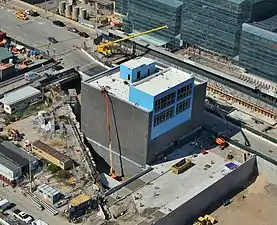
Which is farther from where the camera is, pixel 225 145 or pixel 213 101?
pixel 213 101

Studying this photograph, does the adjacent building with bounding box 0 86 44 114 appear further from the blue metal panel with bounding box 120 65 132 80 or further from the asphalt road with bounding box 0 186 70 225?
the asphalt road with bounding box 0 186 70 225

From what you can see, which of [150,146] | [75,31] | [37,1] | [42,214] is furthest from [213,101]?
[37,1]

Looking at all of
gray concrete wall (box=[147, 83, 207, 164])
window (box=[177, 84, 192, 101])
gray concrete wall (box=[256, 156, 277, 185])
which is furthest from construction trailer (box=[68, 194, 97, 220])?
gray concrete wall (box=[256, 156, 277, 185])

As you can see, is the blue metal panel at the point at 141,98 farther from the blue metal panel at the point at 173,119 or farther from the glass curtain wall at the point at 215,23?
the glass curtain wall at the point at 215,23

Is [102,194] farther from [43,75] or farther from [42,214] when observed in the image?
[43,75]

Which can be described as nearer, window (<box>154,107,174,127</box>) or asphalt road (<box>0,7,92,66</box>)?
window (<box>154,107,174,127</box>)

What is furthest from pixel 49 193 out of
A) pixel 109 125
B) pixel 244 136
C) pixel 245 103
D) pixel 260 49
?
pixel 260 49

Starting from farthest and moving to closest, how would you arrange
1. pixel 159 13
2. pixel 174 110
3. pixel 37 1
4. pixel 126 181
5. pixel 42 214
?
pixel 37 1
pixel 159 13
pixel 174 110
pixel 126 181
pixel 42 214

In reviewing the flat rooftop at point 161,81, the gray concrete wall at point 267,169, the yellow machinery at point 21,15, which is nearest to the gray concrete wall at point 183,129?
the flat rooftop at point 161,81
